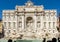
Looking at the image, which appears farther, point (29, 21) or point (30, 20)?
point (29, 21)

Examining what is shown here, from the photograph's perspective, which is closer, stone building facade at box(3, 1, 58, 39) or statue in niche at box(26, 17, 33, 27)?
stone building facade at box(3, 1, 58, 39)

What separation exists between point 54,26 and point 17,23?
10.3 m

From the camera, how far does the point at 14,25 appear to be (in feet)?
236

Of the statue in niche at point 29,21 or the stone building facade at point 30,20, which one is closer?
the stone building facade at point 30,20

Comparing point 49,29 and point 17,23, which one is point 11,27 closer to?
point 17,23

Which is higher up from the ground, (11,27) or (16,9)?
(16,9)

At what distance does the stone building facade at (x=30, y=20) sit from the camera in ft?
234

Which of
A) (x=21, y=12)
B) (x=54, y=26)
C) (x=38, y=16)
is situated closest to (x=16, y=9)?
Result: (x=21, y=12)

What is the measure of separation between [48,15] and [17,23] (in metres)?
8.96

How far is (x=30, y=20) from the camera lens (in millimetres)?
71938

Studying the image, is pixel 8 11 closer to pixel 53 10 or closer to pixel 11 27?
pixel 11 27

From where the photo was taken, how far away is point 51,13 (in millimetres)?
71938

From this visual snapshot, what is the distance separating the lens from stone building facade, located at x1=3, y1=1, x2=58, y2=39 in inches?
2803

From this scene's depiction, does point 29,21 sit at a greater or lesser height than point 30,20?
lesser
